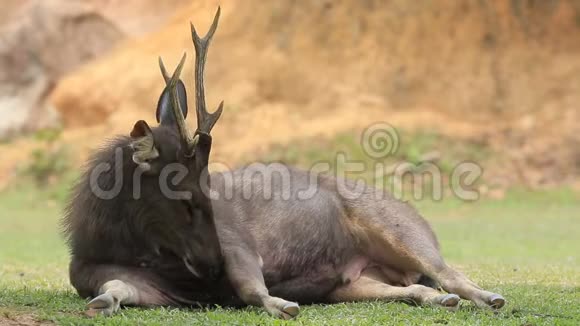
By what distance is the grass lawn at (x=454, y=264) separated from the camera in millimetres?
5473

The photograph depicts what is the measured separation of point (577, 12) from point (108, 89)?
10312 millimetres

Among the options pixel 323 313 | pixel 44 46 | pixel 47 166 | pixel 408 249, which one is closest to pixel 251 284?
pixel 323 313

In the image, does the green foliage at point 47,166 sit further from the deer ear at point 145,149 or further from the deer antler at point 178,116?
the deer antler at point 178,116

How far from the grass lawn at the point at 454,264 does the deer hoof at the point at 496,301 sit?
5 centimetres

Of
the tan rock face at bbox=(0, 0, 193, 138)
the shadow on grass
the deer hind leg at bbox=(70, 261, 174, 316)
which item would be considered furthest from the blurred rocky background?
the deer hind leg at bbox=(70, 261, 174, 316)

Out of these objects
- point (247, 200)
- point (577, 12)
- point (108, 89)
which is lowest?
point (247, 200)

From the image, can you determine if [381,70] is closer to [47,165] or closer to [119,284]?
[47,165]

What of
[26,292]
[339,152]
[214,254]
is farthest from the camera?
[339,152]

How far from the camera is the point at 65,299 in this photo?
612 centimetres

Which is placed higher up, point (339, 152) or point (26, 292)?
point (339, 152)

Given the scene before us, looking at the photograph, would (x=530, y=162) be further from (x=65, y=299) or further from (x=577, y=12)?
(x=65, y=299)

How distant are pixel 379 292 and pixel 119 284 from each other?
174 cm

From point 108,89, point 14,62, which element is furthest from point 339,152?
point 14,62

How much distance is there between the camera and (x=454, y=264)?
991cm
